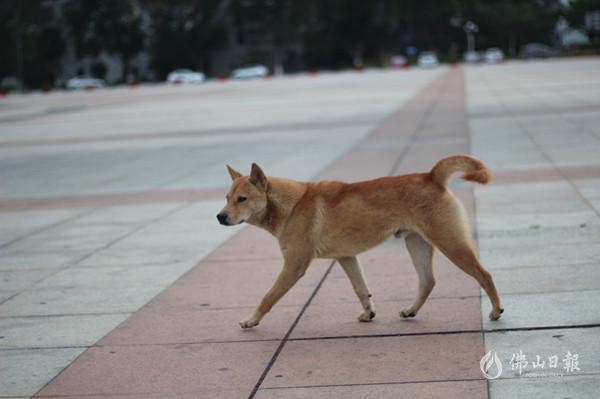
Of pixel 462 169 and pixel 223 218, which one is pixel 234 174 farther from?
pixel 462 169

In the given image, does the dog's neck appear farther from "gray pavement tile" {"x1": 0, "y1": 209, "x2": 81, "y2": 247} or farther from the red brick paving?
"gray pavement tile" {"x1": 0, "y1": 209, "x2": 81, "y2": 247}

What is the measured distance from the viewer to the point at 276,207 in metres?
6.51

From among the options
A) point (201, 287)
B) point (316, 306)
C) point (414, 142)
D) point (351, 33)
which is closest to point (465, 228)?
point (316, 306)

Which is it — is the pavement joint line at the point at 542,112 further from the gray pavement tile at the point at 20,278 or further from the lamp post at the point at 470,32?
the lamp post at the point at 470,32

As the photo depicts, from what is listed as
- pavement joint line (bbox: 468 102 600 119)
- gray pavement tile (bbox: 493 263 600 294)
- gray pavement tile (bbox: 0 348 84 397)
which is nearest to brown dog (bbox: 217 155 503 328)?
gray pavement tile (bbox: 493 263 600 294)

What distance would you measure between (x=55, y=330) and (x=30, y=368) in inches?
35.6

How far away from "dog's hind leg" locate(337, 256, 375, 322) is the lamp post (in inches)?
4112

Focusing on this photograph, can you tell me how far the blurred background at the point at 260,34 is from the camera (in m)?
104

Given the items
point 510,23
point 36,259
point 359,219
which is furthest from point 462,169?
point 510,23

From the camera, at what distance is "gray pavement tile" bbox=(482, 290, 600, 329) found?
20.2 ft

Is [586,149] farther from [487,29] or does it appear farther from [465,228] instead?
[487,29]

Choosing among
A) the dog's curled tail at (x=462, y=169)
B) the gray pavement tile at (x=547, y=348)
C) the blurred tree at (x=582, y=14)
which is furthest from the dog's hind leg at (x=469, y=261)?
the blurred tree at (x=582, y=14)

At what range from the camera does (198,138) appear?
910 inches

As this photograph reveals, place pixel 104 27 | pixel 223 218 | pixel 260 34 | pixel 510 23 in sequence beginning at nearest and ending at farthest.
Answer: pixel 223 218
pixel 104 27
pixel 510 23
pixel 260 34
